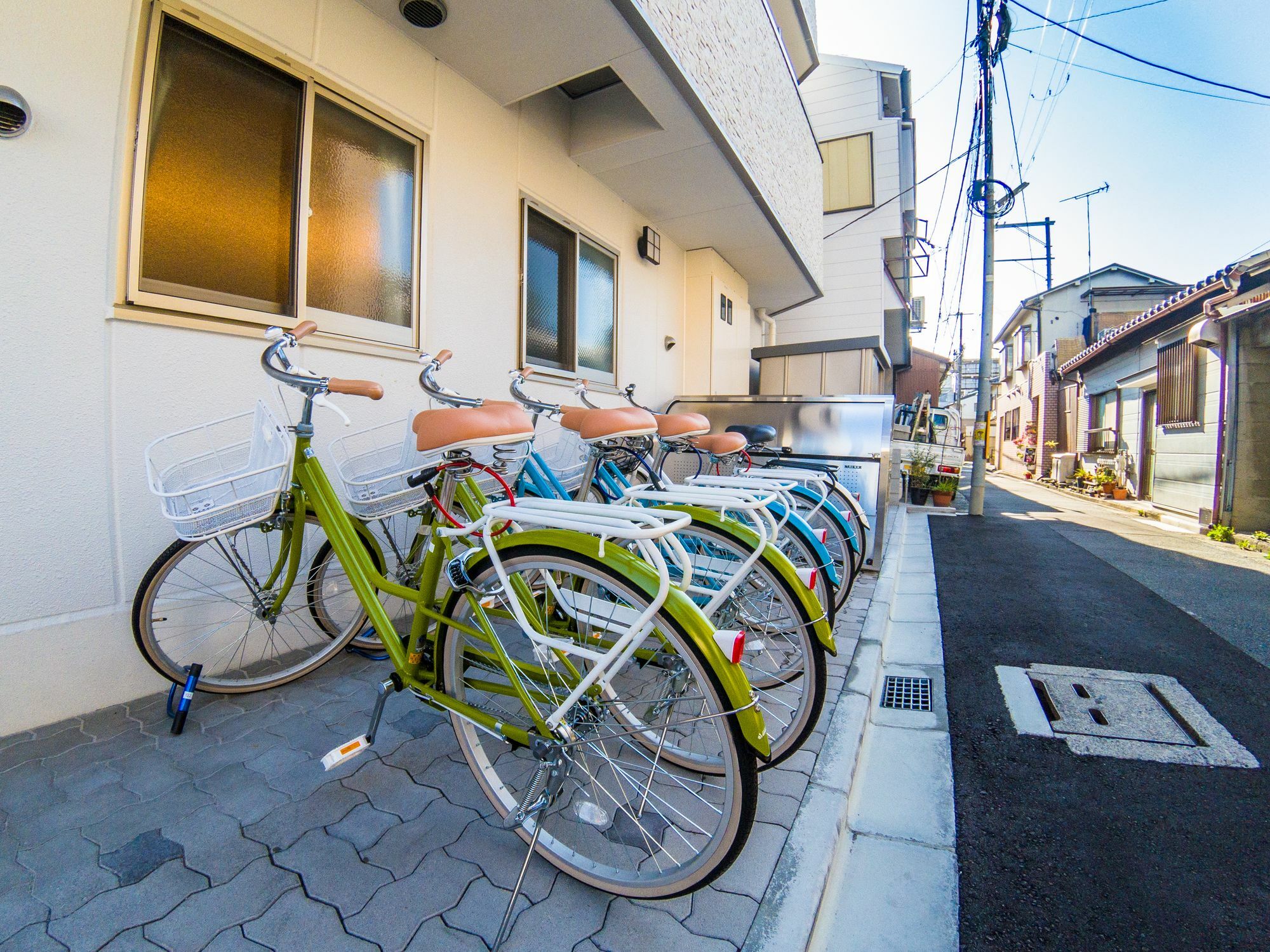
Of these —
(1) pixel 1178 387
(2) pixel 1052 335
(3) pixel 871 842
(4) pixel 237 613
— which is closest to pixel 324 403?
(4) pixel 237 613

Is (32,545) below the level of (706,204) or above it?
below

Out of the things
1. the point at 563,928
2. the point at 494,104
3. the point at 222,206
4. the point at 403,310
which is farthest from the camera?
the point at 494,104

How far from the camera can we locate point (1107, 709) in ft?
8.12

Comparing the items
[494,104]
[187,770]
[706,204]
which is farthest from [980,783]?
[706,204]

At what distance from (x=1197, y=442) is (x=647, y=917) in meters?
11.1

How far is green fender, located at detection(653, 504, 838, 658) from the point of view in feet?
5.80

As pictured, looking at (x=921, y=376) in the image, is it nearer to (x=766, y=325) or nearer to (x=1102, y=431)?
(x=1102, y=431)

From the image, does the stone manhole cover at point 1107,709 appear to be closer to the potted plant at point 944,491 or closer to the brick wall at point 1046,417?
the potted plant at point 944,491

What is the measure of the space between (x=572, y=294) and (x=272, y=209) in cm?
225

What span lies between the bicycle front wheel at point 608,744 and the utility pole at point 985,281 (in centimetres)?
866

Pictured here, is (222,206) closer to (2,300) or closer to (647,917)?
(2,300)

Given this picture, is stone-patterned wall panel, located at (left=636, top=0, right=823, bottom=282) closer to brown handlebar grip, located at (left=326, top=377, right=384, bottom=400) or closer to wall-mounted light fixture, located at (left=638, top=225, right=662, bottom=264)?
wall-mounted light fixture, located at (left=638, top=225, right=662, bottom=264)

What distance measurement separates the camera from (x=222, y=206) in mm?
2383

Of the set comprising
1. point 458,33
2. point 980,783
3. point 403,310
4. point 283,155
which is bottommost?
point 980,783
